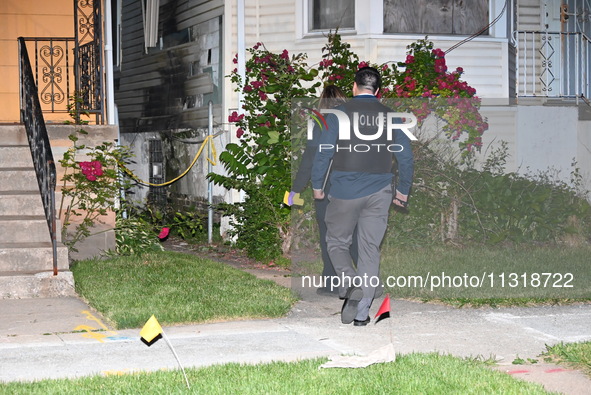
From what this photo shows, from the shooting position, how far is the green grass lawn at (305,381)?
5516 millimetres

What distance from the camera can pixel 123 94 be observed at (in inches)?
768

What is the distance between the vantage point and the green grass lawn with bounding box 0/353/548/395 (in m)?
5.52

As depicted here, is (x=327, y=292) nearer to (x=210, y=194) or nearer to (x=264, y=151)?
(x=264, y=151)

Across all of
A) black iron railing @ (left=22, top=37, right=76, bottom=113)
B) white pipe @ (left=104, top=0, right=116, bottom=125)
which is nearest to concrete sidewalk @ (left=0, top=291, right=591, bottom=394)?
white pipe @ (left=104, top=0, right=116, bottom=125)

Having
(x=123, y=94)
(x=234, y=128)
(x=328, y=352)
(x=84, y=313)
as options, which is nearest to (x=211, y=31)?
(x=234, y=128)

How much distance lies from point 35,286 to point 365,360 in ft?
13.5

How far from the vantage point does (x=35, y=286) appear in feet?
29.6

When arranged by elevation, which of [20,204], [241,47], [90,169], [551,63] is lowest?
[20,204]

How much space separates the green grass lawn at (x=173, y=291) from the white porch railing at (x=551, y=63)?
7.04 metres

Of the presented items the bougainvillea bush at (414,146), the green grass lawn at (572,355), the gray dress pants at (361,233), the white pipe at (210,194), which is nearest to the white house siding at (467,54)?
the bougainvillea bush at (414,146)

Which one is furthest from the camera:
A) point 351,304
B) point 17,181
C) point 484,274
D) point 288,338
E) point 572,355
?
point 17,181

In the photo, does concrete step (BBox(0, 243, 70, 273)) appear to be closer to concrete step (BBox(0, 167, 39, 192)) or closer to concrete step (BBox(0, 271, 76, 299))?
concrete step (BBox(0, 271, 76, 299))

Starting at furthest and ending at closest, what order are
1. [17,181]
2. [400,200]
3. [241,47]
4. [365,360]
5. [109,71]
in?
[241,47] → [109,71] → [17,181] → [400,200] → [365,360]

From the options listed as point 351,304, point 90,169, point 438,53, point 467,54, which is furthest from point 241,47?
point 351,304
